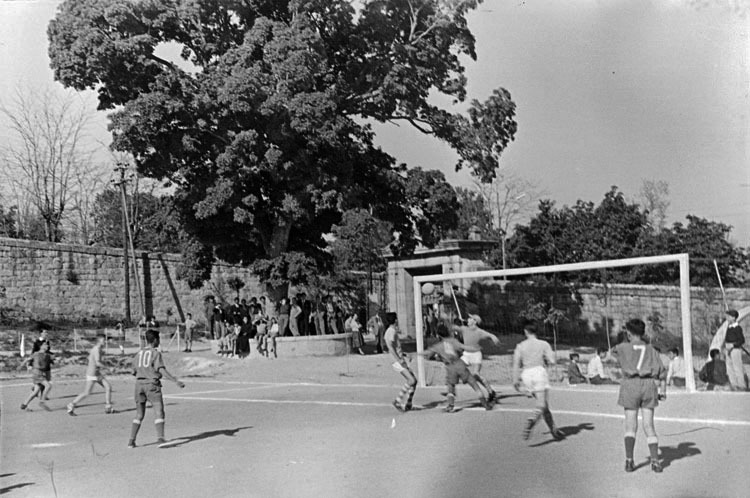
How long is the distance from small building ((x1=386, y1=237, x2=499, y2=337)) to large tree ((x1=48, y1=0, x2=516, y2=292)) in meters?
1.85

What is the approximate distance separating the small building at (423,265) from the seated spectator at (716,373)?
556 inches

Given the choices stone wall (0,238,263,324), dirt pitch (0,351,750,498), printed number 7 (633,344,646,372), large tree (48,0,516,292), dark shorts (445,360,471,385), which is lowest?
dirt pitch (0,351,750,498)

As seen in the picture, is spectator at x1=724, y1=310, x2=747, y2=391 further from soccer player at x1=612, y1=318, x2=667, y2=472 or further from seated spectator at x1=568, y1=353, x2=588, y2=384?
soccer player at x1=612, y1=318, x2=667, y2=472

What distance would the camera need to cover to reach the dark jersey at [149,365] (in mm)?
10164

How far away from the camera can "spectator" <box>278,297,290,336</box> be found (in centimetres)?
2431

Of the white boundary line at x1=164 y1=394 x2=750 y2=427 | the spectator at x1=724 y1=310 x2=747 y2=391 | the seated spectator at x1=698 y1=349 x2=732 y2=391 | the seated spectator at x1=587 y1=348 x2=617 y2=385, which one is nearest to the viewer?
the white boundary line at x1=164 y1=394 x2=750 y2=427

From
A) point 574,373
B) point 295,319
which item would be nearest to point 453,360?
point 574,373

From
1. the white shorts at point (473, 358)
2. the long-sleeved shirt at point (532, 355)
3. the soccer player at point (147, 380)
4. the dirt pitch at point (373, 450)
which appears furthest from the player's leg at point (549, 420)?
the soccer player at point (147, 380)

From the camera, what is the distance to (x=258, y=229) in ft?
84.8

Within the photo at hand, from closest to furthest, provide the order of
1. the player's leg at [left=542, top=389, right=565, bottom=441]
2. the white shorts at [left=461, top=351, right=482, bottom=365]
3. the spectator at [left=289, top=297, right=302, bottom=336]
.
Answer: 1. the player's leg at [left=542, top=389, right=565, bottom=441]
2. the white shorts at [left=461, top=351, right=482, bottom=365]
3. the spectator at [left=289, top=297, right=302, bottom=336]

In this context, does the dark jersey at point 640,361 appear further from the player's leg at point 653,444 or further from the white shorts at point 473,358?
the white shorts at point 473,358

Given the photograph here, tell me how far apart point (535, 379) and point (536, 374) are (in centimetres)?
6

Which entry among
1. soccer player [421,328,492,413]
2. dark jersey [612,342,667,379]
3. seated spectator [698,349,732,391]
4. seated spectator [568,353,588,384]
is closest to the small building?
seated spectator [568,353,588,384]

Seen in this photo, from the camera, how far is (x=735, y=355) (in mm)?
13695
